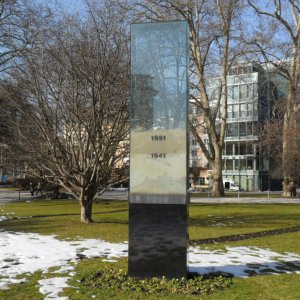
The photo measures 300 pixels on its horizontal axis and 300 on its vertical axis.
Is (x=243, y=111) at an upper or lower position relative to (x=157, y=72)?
upper

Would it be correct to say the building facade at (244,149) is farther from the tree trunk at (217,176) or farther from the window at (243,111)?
the tree trunk at (217,176)

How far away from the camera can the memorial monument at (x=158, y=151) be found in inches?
310

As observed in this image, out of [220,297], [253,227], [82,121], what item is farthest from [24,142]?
[220,297]

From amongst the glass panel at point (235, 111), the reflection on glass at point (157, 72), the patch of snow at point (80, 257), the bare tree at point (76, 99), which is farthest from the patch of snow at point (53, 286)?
the glass panel at point (235, 111)

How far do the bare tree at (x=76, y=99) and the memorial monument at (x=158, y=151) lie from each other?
627 cm

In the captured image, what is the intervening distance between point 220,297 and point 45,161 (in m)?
10.8

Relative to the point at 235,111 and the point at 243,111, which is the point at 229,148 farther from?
the point at 243,111

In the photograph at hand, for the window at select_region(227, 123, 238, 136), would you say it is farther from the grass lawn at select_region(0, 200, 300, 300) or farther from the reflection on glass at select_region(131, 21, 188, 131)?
the reflection on glass at select_region(131, 21, 188, 131)

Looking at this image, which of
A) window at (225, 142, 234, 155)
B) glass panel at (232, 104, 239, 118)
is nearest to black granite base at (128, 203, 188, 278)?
glass panel at (232, 104, 239, 118)

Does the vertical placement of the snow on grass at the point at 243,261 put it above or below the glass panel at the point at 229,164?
below

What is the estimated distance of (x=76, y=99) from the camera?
15.0 metres

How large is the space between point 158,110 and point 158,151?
70 cm

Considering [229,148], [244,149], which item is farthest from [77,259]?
[229,148]

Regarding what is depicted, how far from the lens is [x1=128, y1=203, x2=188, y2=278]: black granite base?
7.85m
